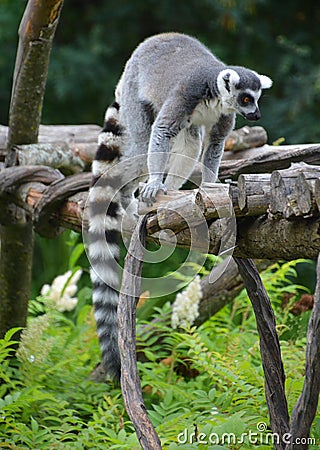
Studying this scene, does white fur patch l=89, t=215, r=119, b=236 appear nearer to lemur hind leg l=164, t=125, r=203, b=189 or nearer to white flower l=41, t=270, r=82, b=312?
lemur hind leg l=164, t=125, r=203, b=189

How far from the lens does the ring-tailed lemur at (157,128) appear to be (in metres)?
2.81

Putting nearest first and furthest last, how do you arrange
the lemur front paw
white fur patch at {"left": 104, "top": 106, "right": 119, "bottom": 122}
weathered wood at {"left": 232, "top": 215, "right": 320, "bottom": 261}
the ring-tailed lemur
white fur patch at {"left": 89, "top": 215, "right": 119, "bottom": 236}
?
weathered wood at {"left": 232, "top": 215, "right": 320, "bottom": 261}, the lemur front paw, the ring-tailed lemur, white fur patch at {"left": 89, "top": 215, "right": 119, "bottom": 236}, white fur patch at {"left": 104, "top": 106, "right": 119, "bottom": 122}

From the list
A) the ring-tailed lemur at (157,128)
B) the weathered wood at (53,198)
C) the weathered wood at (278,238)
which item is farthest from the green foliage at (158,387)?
the weathered wood at (278,238)

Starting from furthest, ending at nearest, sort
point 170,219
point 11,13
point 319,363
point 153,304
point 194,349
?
1. point 11,13
2. point 153,304
3. point 194,349
4. point 170,219
5. point 319,363

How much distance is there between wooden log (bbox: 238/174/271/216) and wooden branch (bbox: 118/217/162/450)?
414 millimetres

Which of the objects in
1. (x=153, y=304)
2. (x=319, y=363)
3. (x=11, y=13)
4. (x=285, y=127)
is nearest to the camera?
(x=319, y=363)

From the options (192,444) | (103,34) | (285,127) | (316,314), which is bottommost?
(192,444)

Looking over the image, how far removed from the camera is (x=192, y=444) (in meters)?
2.21

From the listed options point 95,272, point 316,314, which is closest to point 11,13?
point 95,272

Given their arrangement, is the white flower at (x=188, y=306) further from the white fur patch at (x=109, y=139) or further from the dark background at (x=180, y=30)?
the dark background at (x=180, y=30)

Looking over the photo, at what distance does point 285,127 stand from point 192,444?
189 inches

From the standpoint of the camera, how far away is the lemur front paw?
8.45 ft

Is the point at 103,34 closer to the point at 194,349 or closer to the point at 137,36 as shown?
the point at 137,36

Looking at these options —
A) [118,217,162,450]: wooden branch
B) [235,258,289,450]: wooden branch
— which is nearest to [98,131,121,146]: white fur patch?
[118,217,162,450]: wooden branch
